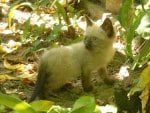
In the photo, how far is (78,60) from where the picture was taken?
4402 millimetres

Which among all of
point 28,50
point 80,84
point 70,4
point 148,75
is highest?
point 70,4

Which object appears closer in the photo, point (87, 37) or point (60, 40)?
point (87, 37)

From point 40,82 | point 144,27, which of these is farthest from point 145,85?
point 40,82

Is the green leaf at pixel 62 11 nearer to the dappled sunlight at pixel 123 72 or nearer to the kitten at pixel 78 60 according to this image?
the kitten at pixel 78 60

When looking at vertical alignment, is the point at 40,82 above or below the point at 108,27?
below

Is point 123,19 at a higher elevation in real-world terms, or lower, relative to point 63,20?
lower

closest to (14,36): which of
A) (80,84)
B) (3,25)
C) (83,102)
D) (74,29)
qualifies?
(3,25)

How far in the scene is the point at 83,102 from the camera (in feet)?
10.1

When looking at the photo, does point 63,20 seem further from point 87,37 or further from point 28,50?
point 87,37

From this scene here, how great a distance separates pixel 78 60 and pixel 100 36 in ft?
1.08

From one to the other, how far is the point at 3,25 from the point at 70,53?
218 centimetres

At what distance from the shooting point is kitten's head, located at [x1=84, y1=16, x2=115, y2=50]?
14.4 feet

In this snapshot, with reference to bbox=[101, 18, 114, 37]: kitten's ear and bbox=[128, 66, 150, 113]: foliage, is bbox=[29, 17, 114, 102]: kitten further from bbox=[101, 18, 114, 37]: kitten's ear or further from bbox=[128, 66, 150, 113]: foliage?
bbox=[128, 66, 150, 113]: foliage

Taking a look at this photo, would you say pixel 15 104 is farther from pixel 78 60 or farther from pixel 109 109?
pixel 78 60
